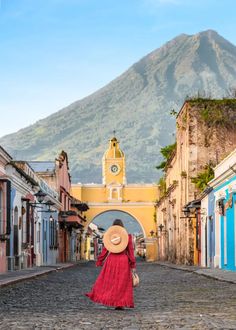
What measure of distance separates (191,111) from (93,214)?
138 ft

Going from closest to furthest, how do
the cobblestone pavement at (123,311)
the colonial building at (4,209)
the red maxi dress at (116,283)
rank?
the cobblestone pavement at (123,311)
the red maxi dress at (116,283)
the colonial building at (4,209)

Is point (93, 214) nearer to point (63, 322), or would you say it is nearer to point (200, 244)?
point (200, 244)

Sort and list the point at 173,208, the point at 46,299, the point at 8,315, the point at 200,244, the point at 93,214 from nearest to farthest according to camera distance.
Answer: the point at 8,315
the point at 46,299
the point at 200,244
the point at 173,208
the point at 93,214

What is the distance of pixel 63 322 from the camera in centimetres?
937

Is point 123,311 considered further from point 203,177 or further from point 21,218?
point 203,177

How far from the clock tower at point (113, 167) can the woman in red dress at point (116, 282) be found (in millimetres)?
72897

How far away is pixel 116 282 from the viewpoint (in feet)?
36.9

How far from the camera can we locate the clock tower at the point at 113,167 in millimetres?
86500

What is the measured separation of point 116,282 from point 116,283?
19 millimetres

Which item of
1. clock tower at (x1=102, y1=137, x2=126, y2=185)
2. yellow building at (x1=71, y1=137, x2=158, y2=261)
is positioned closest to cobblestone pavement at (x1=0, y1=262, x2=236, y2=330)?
yellow building at (x1=71, y1=137, x2=158, y2=261)

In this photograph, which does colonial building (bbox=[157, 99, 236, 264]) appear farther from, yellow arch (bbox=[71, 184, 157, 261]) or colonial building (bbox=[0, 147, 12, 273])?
yellow arch (bbox=[71, 184, 157, 261])

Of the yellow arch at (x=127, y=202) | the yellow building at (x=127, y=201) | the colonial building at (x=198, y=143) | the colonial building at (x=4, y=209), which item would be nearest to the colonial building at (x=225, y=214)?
the colonial building at (x=198, y=143)

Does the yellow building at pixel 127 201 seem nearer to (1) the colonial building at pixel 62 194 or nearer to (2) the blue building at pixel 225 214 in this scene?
(1) the colonial building at pixel 62 194

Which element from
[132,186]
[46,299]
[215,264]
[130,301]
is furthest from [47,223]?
[132,186]
